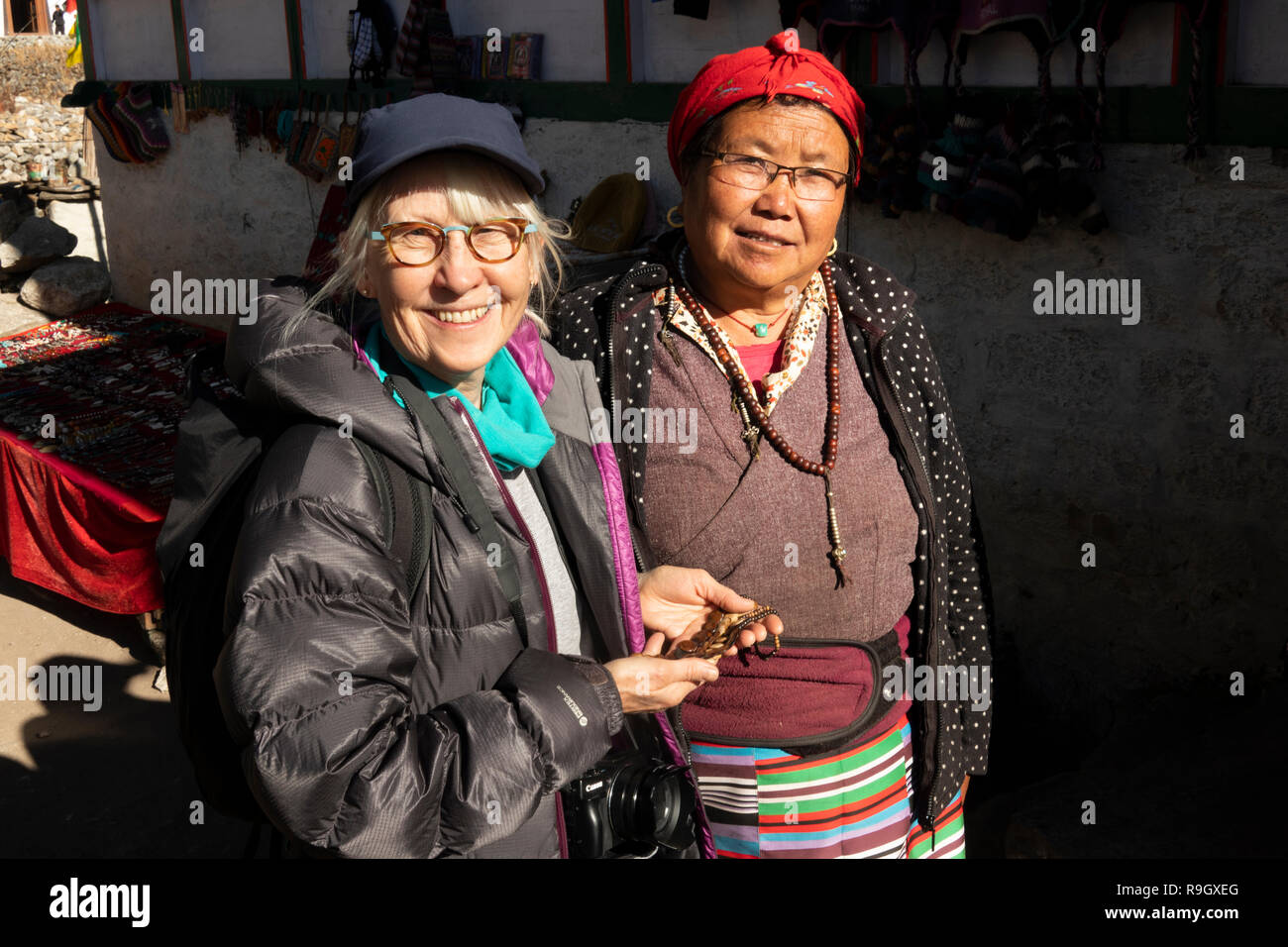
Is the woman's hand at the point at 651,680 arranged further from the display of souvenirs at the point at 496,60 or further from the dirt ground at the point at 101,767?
the display of souvenirs at the point at 496,60

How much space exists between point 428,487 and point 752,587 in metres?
0.78

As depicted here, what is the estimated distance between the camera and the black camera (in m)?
1.66

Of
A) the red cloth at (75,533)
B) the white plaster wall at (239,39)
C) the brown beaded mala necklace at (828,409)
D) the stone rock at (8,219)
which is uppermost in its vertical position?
the white plaster wall at (239,39)

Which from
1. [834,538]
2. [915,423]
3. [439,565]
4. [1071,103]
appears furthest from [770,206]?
[1071,103]

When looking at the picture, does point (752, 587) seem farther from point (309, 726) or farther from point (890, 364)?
point (309, 726)

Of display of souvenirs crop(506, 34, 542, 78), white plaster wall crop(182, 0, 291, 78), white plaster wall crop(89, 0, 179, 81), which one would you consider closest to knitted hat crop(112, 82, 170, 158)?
white plaster wall crop(89, 0, 179, 81)

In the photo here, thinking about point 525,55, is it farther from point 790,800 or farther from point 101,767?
point 790,800

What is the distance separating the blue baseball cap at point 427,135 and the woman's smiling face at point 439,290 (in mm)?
44

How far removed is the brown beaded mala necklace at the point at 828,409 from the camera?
2104 millimetres

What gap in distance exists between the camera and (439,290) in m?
1.57

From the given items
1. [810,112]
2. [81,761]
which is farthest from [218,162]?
[810,112]

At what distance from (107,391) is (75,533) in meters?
1.92

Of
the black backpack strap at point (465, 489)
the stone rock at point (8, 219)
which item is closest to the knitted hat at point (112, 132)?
the stone rock at point (8, 219)

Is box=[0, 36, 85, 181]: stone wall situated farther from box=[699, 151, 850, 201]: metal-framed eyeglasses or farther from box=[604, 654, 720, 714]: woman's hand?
box=[604, 654, 720, 714]: woman's hand
